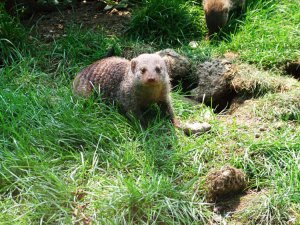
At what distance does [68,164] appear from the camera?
10.9 ft

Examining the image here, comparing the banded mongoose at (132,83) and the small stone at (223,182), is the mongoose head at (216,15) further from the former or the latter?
the small stone at (223,182)

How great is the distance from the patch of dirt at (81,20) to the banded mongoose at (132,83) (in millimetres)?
1127

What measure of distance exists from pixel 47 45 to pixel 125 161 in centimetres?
222

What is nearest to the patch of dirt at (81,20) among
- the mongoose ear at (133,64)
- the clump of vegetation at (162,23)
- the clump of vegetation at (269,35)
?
the clump of vegetation at (162,23)

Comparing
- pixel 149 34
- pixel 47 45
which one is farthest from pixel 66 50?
pixel 149 34

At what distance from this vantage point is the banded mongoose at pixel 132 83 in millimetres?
3781

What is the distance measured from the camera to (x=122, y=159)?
333 centimetres

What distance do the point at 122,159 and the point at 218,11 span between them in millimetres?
2403

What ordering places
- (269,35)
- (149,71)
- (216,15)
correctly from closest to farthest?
1. (149,71)
2. (269,35)
3. (216,15)

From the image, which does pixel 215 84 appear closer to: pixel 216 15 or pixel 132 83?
pixel 132 83

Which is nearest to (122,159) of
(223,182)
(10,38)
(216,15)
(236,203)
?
(223,182)

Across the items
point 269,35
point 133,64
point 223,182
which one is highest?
point 133,64

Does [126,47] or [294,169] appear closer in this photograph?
[294,169]

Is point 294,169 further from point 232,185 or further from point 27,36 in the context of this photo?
point 27,36
